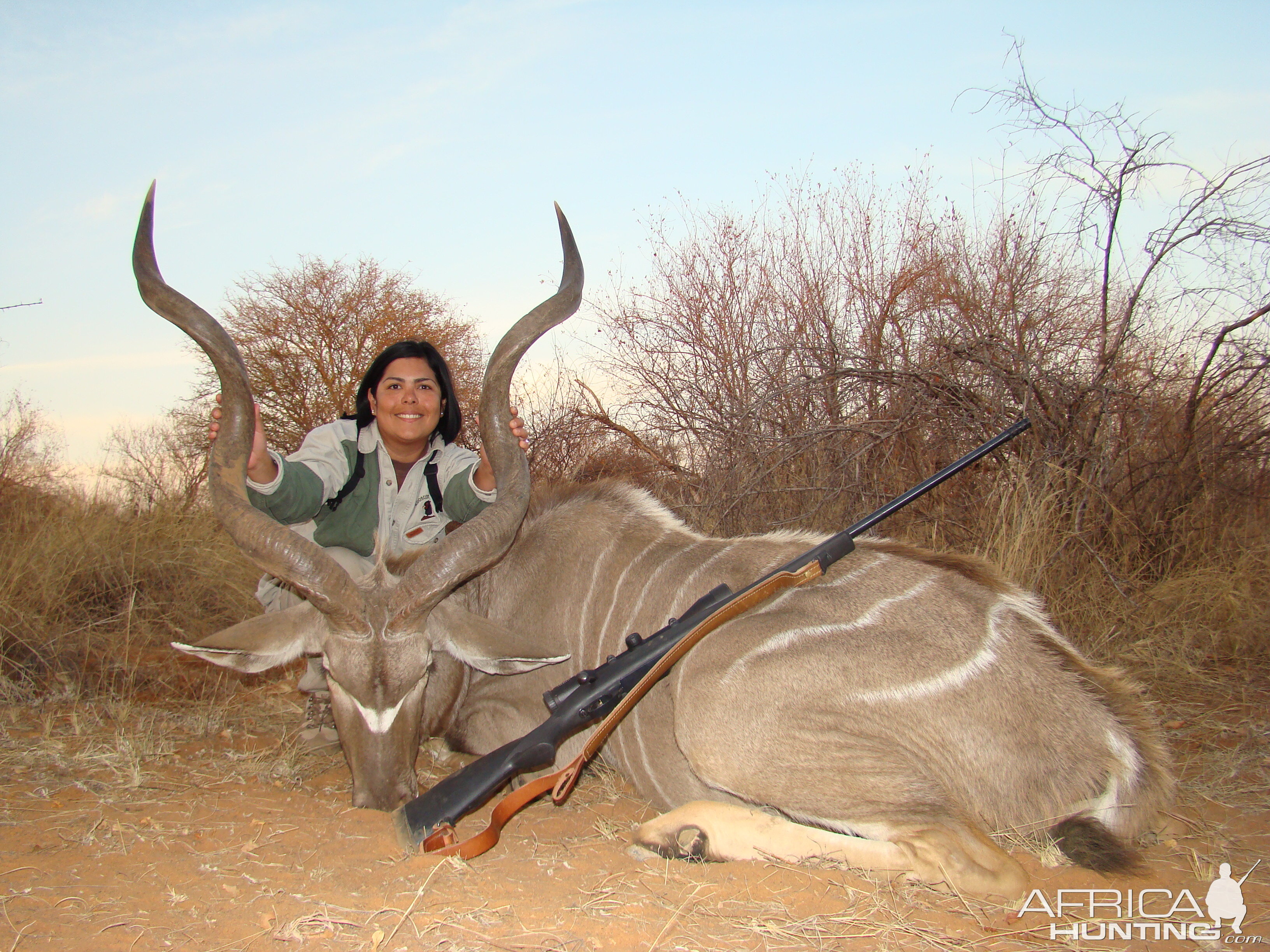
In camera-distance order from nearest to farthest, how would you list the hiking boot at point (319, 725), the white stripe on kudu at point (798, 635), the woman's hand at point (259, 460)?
the white stripe on kudu at point (798, 635)
the woman's hand at point (259, 460)
the hiking boot at point (319, 725)

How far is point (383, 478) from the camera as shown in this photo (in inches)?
142

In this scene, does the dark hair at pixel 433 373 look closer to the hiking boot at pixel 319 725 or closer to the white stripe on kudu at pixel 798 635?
the hiking boot at pixel 319 725

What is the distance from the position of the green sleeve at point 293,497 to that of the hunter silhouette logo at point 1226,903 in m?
2.99

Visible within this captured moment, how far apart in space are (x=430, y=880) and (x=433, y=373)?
2165mm

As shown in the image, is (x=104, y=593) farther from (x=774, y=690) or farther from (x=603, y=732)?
(x=774, y=690)

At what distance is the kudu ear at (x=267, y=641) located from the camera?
2654 millimetres

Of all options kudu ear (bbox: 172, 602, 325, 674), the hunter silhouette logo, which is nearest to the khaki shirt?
kudu ear (bbox: 172, 602, 325, 674)

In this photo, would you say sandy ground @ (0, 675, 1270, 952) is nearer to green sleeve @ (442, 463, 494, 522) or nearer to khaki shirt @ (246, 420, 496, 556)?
khaki shirt @ (246, 420, 496, 556)

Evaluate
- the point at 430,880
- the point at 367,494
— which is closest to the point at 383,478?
the point at 367,494

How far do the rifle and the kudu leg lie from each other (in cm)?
31

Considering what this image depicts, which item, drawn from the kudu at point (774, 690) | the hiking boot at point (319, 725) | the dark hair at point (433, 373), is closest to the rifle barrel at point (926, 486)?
the kudu at point (774, 690)

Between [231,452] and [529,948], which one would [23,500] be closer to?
[231,452]

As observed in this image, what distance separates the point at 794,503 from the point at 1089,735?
2.80 metres

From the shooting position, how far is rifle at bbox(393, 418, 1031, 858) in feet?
7.64
